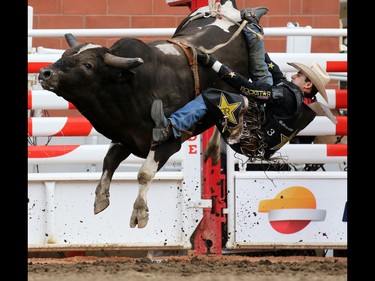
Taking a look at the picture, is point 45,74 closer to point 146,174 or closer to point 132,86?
point 132,86

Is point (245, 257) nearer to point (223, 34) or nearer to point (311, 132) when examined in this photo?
point (311, 132)

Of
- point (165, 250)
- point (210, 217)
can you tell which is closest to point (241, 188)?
point (210, 217)

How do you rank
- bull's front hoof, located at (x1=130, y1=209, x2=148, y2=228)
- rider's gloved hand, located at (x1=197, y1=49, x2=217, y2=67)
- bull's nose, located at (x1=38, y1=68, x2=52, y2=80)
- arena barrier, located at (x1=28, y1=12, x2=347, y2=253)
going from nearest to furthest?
bull's nose, located at (x1=38, y1=68, x2=52, y2=80)
bull's front hoof, located at (x1=130, y1=209, x2=148, y2=228)
rider's gloved hand, located at (x1=197, y1=49, x2=217, y2=67)
arena barrier, located at (x1=28, y1=12, x2=347, y2=253)

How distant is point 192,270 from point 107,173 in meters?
0.84

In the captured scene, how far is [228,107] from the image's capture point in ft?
21.5

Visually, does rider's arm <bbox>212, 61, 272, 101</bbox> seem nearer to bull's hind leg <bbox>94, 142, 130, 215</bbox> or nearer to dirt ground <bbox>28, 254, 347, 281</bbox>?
bull's hind leg <bbox>94, 142, 130, 215</bbox>

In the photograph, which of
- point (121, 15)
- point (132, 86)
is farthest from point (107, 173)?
point (121, 15)

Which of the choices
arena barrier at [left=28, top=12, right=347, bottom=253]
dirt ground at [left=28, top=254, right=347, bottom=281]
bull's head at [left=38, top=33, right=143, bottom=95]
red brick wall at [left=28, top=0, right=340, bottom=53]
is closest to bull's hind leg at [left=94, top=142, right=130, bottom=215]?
dirt ground at [left=28, top=254, right=347, bottom=281]

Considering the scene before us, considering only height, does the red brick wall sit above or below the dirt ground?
above

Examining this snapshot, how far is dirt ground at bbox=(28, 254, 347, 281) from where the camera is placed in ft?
21.9

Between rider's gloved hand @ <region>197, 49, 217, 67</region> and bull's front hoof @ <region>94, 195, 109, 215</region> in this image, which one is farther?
bull's front hoof @ <region>94, 195, 109, 215</region>

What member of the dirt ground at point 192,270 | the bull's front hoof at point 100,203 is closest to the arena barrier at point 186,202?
the dirt ground at point 192,270

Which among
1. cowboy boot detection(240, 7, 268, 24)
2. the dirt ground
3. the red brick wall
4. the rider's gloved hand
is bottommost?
the dirt ground

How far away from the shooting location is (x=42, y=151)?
8188 millimetres
